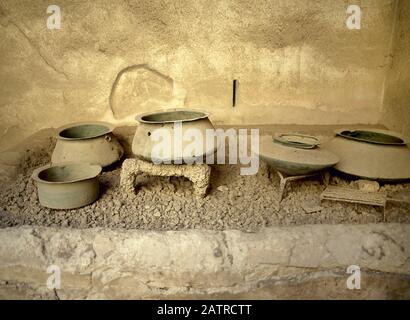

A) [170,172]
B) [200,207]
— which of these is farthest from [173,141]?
[200,207]

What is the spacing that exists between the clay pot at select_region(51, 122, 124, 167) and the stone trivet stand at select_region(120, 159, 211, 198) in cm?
50

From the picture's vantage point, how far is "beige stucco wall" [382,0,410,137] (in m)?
3.69

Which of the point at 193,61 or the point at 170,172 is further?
the point at 193,61

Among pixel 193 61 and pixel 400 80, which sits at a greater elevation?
pixel 193 61

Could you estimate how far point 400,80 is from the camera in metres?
3.79

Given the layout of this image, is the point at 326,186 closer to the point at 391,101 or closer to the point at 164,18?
the point at 391,101

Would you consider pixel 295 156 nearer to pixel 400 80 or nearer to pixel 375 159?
pixel 375 159

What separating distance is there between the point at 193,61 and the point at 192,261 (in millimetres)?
2299

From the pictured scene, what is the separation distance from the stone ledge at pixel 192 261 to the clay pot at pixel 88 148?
1.16 meters

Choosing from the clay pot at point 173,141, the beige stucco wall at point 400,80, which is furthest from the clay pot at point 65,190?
the beige stucco wall at point 400,80

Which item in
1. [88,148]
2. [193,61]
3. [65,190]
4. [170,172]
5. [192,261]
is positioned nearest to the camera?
[192,261]

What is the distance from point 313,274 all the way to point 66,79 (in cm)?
314

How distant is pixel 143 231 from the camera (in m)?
2.61

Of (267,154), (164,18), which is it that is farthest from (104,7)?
(267,154)
